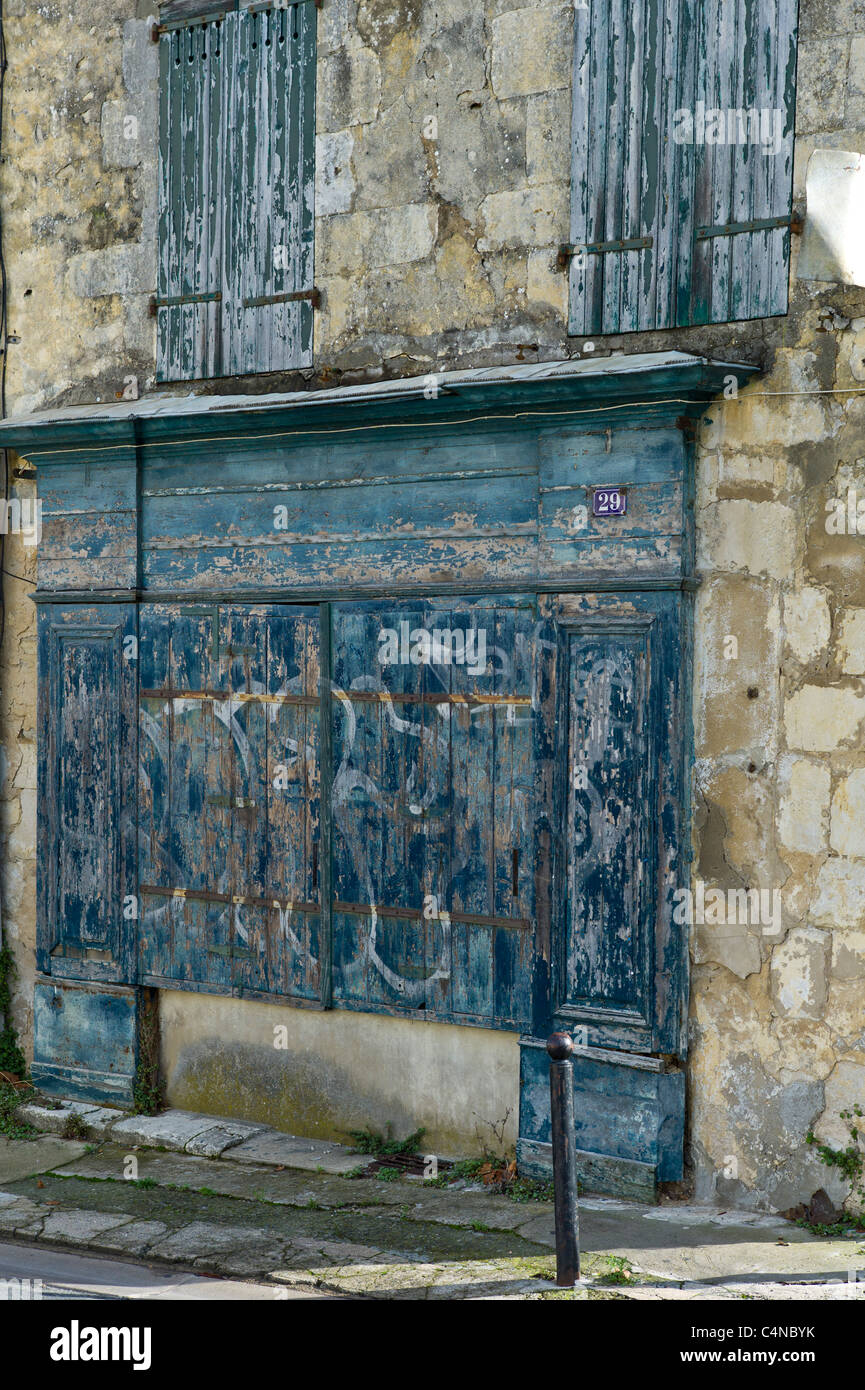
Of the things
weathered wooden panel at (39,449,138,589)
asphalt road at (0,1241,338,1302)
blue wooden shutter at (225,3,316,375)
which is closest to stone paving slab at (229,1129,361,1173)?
asphalt road at (0,1241,338,1302)

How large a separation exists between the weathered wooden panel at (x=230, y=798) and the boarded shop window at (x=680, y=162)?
7.17ft

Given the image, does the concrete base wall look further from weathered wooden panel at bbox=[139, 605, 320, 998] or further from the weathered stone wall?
the weathered stone wall

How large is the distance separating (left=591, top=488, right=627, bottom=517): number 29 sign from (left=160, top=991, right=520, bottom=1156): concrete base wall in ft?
7.65

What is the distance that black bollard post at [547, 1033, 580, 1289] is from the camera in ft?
16.7

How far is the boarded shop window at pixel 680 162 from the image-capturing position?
5938mm

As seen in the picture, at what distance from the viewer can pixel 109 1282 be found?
5.66 m

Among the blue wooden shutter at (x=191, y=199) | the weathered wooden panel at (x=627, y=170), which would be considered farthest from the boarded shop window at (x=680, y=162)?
the blue wooden shutter at (x=191, y=199)

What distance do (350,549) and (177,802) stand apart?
160cm

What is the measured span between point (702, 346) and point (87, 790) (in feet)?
12.7

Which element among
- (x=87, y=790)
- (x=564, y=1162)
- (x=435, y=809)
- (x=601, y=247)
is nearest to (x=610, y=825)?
(x=435, y=809)

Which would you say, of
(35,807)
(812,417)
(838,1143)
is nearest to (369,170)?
(812,417)

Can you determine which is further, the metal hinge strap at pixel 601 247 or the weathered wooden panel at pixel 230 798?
the weathered wooden panel at pixel 230 798

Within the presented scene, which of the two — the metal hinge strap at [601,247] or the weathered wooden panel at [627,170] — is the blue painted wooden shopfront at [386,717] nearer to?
the weathered wooden panel at [627,170]

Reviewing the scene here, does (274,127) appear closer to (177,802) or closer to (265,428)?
(265,428)
